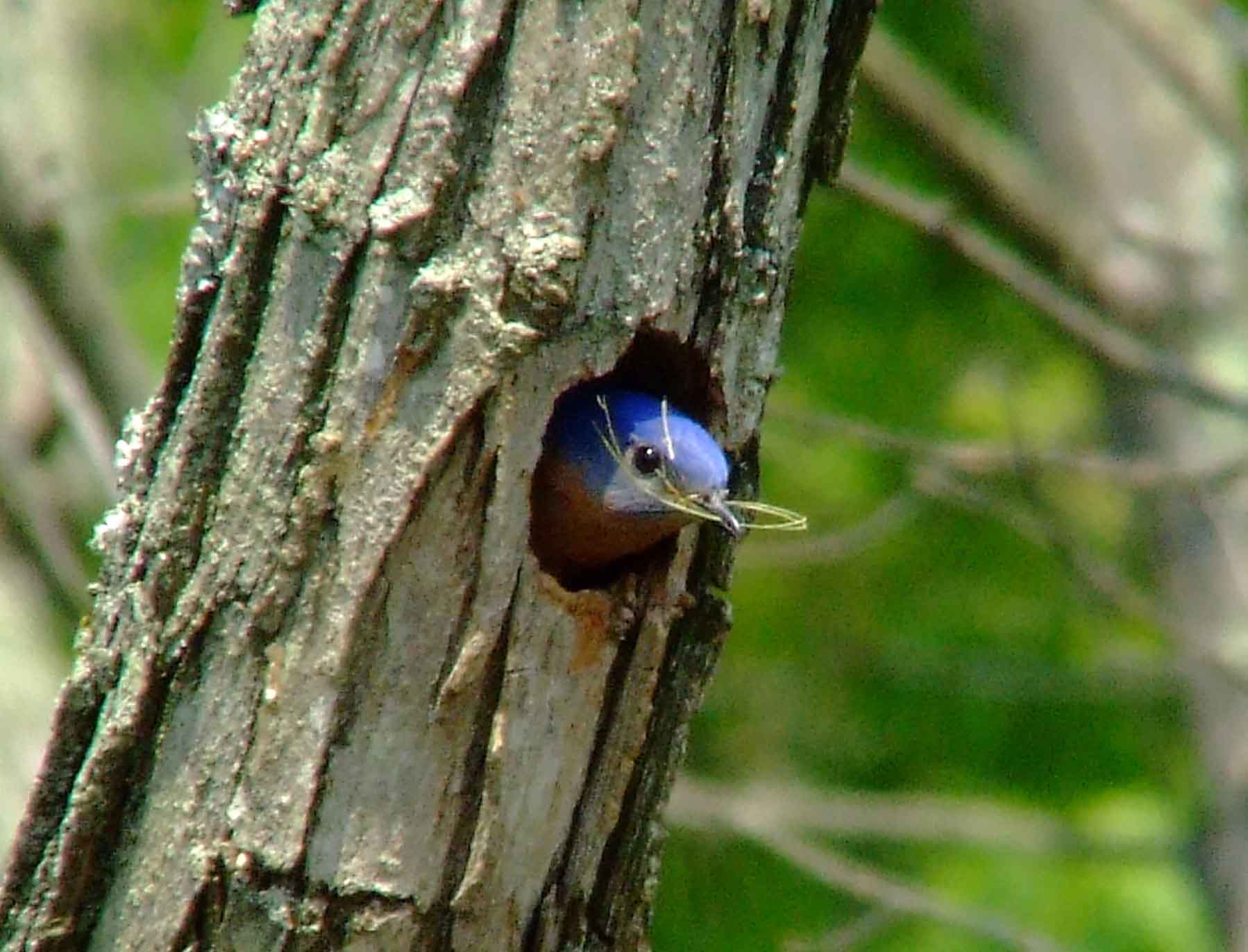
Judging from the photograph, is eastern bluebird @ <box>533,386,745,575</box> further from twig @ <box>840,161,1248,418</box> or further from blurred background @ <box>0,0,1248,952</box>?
blurred background @ <box>0,0,1248,952</box>

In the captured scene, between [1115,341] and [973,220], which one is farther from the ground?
[973,220]

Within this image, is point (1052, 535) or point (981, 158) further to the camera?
point (981, 158)

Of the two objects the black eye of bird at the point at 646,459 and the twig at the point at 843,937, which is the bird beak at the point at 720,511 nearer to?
the black eye of bird at the point at 646,459

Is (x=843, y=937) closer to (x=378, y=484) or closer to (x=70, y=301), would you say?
(x=70, y=301)

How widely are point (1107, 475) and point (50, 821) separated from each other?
3.51m

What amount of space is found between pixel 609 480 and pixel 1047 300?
7.79ft

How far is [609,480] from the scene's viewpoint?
10.0 ft

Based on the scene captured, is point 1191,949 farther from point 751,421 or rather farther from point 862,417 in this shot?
point 751,421

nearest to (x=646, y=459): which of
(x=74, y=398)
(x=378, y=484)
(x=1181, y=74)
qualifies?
(x=378, y=484)

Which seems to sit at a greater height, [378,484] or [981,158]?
[981,158]

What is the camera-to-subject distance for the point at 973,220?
678 centimetres

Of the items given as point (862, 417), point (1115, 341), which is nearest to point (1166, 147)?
point (862, 417)

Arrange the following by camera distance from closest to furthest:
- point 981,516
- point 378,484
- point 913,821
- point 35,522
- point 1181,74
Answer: point 378,484, point 35,522, point 1181,74, point 913,821, point 981,516

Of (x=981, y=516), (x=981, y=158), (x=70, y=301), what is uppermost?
(x=981, y=158)
